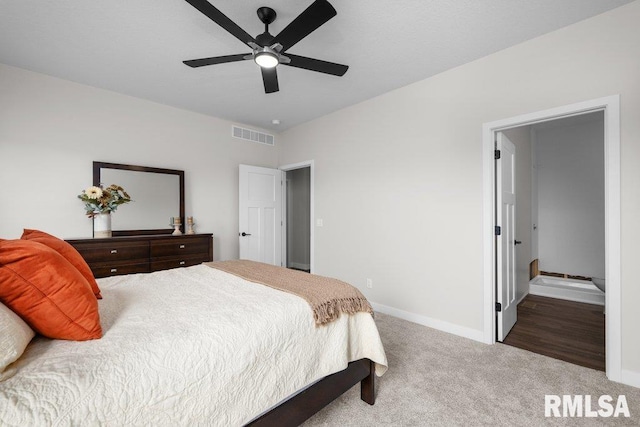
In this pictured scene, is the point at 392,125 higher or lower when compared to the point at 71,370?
higher

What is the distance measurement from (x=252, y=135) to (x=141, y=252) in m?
2.41

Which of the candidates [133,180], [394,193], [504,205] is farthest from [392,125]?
[133,180]

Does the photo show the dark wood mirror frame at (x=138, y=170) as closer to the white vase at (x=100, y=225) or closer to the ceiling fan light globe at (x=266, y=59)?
the white vase at (x=100, y=225)

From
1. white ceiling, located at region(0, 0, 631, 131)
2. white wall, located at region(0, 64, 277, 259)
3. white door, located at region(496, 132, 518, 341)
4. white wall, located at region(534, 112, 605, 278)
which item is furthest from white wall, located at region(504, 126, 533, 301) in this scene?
white wall, located at region(0, 64, 277, 259)

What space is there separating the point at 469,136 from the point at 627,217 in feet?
4.26

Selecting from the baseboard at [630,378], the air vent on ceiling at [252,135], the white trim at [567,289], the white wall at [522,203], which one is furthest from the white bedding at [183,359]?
the white trim at [567,289]

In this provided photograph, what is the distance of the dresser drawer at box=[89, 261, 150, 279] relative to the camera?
2.82m

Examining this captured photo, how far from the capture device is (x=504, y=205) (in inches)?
109

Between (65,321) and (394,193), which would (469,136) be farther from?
(65,321)

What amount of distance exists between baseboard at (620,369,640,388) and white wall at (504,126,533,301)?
1435 millimetres

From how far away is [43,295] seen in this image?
3.25 feet

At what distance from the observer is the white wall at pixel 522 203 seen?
3.50 metres

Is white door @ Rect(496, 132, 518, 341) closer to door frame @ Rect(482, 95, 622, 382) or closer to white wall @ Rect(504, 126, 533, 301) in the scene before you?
white wall @ Rect(504, 126, 533, 301)

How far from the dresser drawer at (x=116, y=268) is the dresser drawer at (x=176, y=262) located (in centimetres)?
9
